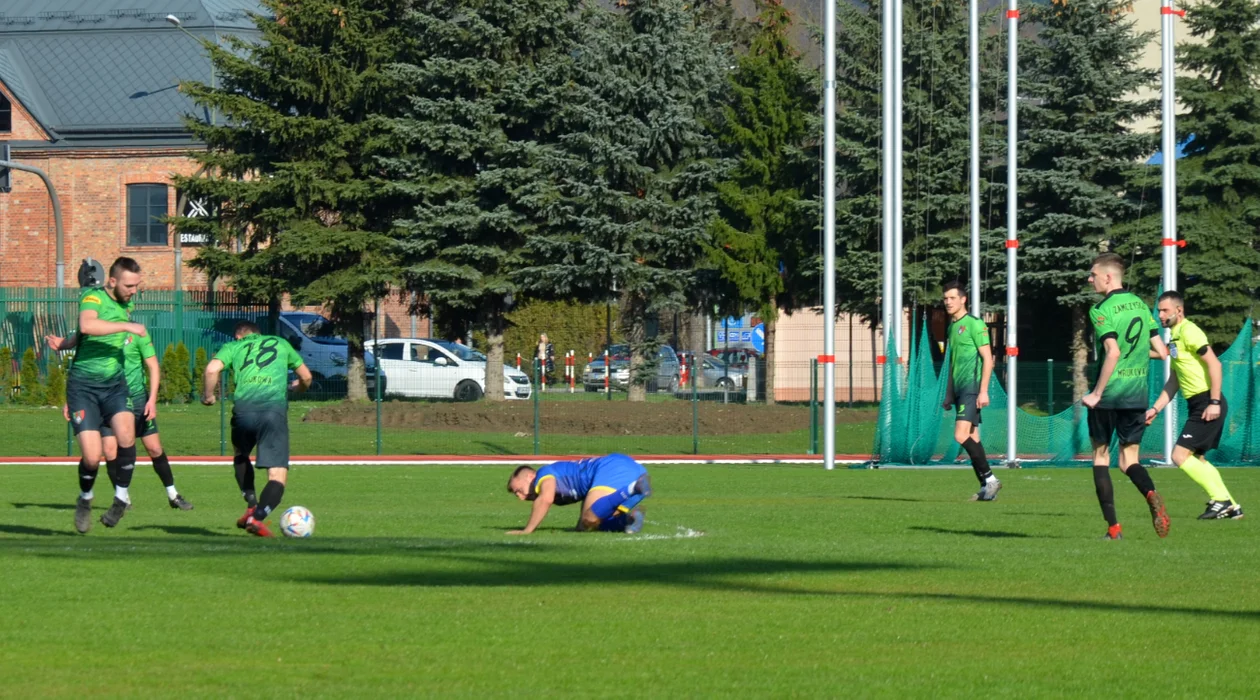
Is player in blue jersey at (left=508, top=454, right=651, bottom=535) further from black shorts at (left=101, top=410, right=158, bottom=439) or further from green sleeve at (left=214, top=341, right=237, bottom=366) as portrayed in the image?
black shorts at (left=101, top=410, right=158, bottom=439)

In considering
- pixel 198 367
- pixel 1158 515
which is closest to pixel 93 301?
pixel 1158 515

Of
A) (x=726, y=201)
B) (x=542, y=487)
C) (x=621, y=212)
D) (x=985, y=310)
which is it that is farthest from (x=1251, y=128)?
(x=542, y=487)

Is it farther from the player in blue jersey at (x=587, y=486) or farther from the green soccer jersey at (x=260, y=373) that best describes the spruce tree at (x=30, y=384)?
the player in blue jersey at (x=587, y=486)

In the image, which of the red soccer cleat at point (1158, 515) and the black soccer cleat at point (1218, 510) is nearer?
the red soccer cleat at point (1158, 515)

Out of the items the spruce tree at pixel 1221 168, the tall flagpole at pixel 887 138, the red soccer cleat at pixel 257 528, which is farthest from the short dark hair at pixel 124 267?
the spruce tree at pixel 1221 168

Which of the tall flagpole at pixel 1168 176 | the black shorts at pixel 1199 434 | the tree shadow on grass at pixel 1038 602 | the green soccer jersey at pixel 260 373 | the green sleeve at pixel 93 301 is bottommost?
the tree shadow on grass at pixel 1038 602

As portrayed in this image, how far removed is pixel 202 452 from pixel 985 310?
2053 cm

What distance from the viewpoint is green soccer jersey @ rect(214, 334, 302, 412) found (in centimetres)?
1245

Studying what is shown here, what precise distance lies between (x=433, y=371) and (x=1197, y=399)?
2644 centimetres

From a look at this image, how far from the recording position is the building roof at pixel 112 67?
189 feet

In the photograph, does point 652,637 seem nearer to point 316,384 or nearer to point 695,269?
point 316,384

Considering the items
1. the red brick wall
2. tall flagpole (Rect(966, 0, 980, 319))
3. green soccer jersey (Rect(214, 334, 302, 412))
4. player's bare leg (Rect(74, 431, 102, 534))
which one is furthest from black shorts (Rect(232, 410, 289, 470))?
the red brick wall

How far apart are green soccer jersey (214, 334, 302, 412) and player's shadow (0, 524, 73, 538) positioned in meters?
1.74

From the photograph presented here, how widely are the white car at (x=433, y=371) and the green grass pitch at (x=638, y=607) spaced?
24.0 metres
